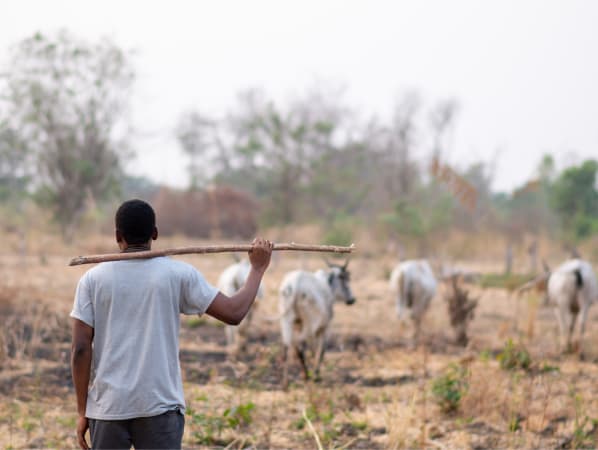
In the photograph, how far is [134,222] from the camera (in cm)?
334

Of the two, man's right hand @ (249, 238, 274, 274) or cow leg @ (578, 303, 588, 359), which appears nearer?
man's right hand @ (249, 238, 274, 274)

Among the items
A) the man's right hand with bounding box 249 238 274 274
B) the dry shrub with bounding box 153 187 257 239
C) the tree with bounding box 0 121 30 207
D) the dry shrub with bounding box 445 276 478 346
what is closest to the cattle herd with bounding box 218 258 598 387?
the dry shrub with bounding box 445 276 478 346

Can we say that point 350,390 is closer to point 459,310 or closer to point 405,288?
point 459,310

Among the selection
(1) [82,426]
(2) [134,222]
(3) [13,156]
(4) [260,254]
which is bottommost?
(1) [82,426]

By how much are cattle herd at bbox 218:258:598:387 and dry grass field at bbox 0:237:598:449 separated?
0.29 metres

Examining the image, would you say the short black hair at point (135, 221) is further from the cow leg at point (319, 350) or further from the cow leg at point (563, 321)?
the cow leg at point (563, 321)

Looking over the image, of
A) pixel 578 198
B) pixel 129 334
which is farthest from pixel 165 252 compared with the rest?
pixel 578 198

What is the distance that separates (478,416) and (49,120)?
21.5 m

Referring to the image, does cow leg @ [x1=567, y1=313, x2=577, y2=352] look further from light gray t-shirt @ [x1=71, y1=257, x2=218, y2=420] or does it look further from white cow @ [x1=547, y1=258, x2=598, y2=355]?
light gray t-shirt @ [x1=71, y1=257, x2=218, y2=420]

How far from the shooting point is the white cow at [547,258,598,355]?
10.4m

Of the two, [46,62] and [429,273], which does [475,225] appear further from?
[46,62]

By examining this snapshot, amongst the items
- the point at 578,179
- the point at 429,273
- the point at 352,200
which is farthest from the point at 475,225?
the point at 429,273

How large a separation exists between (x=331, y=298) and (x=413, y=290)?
3.01 meters

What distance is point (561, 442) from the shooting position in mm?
6027
